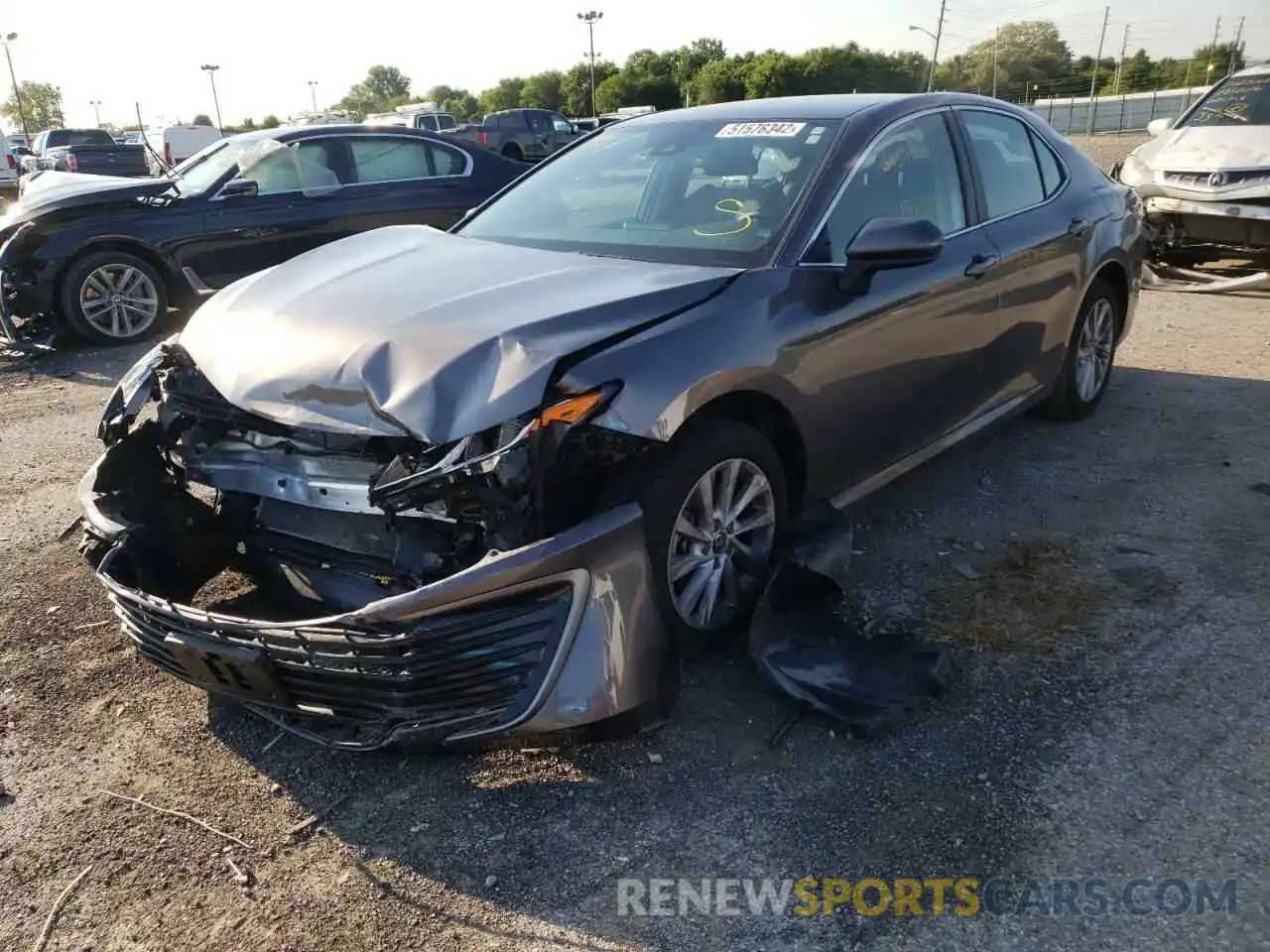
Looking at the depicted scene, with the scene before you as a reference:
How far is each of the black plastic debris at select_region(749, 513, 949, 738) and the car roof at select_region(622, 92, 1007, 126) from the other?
171 centimetres

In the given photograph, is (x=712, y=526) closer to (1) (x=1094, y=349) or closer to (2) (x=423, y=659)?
(2) (x=423, y=659)

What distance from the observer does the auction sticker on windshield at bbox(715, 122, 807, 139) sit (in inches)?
148

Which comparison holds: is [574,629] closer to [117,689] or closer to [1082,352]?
[117,689]

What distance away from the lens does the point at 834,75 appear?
68.6 meters

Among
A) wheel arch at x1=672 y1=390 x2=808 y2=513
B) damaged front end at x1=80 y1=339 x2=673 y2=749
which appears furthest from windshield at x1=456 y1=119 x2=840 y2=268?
damaged front end at x1=80 y1=339 x2=673 y2=749

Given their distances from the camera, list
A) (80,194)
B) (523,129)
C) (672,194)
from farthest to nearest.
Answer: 1. (523,129)
2. (80,194)
3. (672,194)

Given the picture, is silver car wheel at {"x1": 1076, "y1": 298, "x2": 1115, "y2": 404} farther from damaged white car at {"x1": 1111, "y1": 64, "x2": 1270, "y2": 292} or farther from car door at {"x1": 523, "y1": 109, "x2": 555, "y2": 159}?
car door at {"x1": 523, "y1": 109, "x2": 555, "y2": 159}

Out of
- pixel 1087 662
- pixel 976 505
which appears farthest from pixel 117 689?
pixel 976 505

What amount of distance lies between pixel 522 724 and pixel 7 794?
1.47 metres

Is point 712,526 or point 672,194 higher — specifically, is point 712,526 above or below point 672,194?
below

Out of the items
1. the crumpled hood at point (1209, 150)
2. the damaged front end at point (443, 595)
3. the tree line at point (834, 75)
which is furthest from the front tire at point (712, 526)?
the tree line at point (834, 75)

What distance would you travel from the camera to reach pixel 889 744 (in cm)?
281

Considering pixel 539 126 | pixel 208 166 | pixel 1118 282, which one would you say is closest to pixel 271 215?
pixel 208 166

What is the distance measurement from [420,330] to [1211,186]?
8060 mm
